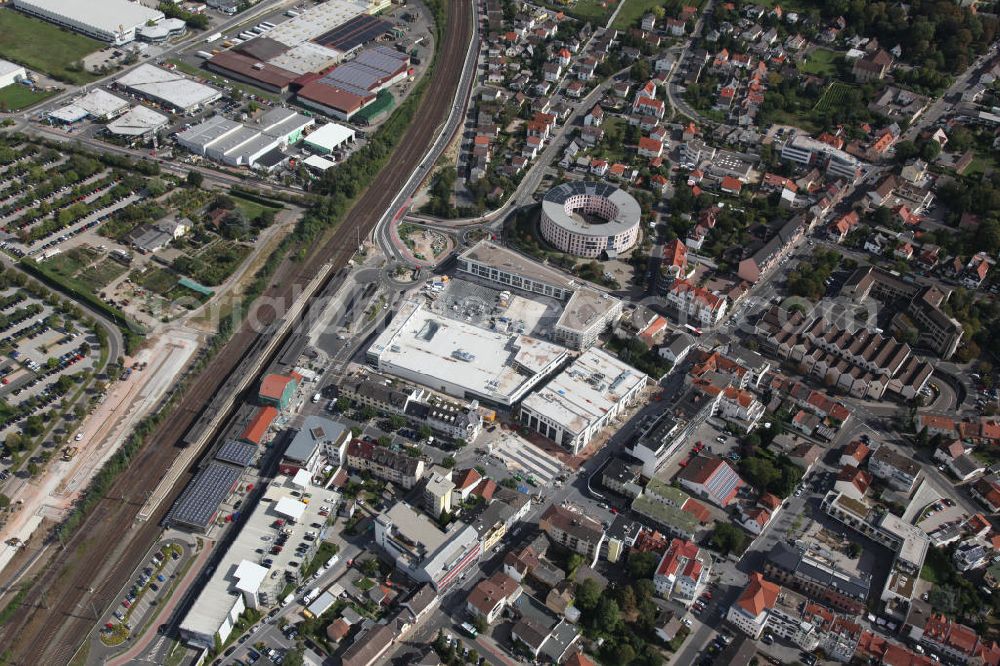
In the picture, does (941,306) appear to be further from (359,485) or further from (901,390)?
(359,485)

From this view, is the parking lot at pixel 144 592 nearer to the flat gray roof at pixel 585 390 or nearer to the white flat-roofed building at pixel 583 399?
the white flat-roofed building at pixel 583 399

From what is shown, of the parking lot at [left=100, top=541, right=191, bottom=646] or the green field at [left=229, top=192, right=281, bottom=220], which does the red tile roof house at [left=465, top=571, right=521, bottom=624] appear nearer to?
the parking lot at [left=100, top=541, right=191, bottom=646]

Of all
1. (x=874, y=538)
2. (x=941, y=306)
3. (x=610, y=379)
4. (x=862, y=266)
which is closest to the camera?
(x=874, y=538)

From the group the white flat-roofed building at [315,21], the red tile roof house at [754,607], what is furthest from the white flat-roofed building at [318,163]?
the red tile roof house at [754,607]

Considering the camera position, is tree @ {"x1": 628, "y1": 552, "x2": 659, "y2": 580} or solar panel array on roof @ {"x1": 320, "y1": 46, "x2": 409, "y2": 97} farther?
solar panel array on roof @ {"x1": 320, "y1": 46, "x2": 409, "y2": 97}

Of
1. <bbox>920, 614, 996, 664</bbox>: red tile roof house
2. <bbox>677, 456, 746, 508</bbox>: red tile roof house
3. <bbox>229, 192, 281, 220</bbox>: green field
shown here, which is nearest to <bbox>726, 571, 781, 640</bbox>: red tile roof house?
<bbox>677, 456, 746, 508</bbox>: red tile roof house

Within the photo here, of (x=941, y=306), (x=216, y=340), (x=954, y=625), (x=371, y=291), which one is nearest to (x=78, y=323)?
(x=216, y=340)
